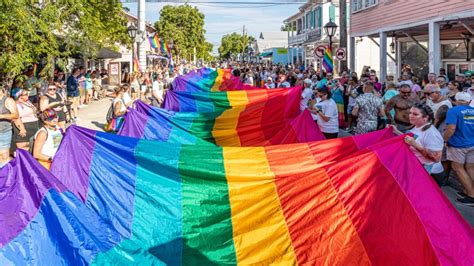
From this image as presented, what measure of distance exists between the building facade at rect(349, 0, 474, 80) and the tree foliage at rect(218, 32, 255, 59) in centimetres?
9683

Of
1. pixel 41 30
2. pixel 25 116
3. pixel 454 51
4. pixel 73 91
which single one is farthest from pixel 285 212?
pixel 454 51

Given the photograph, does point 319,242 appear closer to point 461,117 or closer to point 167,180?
point 167,180

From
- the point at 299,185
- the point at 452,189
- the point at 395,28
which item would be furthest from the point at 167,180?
the point at 395,28

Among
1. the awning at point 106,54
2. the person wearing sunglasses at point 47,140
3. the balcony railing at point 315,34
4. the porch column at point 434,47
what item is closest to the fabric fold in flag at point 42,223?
the person wearing sunglasses at point 47,140

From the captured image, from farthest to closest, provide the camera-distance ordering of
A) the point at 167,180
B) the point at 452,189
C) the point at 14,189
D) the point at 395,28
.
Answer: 1. the point at 395,28
2. the point at 452,189
3. the point at 167,180
4. the point at 14,189

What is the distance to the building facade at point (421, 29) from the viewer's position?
16.4 meters

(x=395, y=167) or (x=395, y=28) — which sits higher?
(x=395, y=28)

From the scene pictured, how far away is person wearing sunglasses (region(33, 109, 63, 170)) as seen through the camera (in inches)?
246

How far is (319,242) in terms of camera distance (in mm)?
4535

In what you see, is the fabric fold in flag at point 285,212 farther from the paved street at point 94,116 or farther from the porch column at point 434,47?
the porch column at point 434,47

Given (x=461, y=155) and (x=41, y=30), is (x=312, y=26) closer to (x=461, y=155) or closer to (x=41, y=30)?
(x=41, y=30)

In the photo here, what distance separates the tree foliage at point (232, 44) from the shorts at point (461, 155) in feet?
380

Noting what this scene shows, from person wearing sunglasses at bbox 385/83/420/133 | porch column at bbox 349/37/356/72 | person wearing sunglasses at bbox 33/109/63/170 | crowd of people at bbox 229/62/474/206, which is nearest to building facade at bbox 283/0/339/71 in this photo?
porch column at bbox 349/37/356/72

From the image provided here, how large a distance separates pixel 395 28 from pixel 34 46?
14.4 meters
